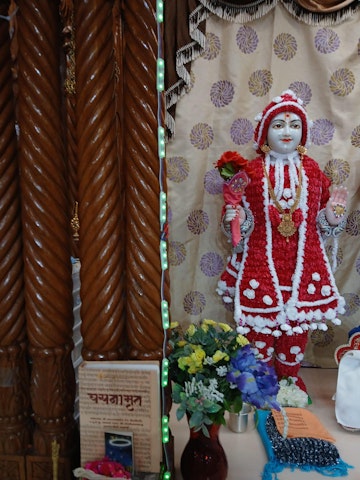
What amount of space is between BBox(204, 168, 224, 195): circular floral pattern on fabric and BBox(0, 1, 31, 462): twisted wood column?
1.48 m

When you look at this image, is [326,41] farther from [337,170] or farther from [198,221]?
[198,221]

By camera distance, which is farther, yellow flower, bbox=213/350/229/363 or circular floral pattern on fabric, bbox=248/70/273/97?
circular floral pattern on fabric, bbox=248/70/273/97

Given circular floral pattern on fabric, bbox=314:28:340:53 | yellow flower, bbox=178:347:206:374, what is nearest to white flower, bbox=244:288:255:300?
yellow flower, bbox=178:347:206:374

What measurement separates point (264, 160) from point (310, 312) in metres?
0.76

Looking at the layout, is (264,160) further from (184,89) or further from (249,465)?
(249,465)

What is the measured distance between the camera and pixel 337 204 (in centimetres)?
200

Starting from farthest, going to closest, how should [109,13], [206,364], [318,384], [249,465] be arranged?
[318,384] → [249,465] → [206,364] → [109,13]

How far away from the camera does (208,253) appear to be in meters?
2.51

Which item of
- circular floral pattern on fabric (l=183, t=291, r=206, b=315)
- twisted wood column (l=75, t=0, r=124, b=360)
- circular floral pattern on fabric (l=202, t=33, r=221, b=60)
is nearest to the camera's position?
twisted wood column (l=75, t=0, r=124, b=360)

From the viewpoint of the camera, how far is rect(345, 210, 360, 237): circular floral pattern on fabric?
242cm

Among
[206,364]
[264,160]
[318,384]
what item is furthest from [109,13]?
[318,384]

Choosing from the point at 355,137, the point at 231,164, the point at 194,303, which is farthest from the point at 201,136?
the point at 194,303

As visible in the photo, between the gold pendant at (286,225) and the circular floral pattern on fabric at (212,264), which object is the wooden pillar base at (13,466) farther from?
the circular floral pattern on fabric at (212,264)

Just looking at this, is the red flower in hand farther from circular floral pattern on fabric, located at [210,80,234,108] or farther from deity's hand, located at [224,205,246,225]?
circular floral pattern on fabric, located at [210,80,234,108]
